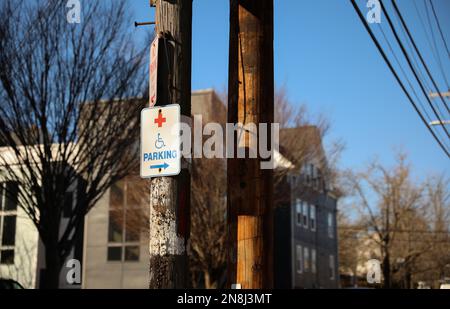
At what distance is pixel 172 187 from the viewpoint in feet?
15.8

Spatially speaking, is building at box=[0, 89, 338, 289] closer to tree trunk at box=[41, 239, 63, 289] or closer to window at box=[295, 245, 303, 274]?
window at box=[295, 245, 303, 274]

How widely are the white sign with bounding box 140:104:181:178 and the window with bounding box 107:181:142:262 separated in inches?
949

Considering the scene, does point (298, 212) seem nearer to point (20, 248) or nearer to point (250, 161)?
point (20, 248)

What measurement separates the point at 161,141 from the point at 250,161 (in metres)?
1.16

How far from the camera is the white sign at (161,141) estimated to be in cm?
477

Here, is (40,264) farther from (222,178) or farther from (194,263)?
(222,178)

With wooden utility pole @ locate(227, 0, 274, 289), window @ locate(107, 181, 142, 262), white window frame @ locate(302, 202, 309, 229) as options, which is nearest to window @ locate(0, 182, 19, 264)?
window @ locate(107, 181, 142, 262)

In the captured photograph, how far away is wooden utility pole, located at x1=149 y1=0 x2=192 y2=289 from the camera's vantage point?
4.71 m

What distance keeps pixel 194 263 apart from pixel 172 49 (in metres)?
23.4

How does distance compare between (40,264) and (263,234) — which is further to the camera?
(40,264)

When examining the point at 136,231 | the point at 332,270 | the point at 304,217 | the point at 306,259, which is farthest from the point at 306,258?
the point at 136,231

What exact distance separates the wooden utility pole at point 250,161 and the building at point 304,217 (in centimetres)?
2087
